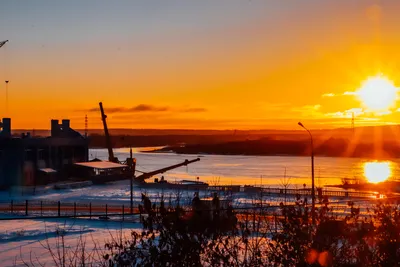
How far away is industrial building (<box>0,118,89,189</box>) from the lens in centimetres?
5566

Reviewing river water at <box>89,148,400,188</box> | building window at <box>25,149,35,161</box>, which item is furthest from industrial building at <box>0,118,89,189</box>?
river water at <box>89,148,400,188</box>

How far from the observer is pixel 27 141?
57188 mm

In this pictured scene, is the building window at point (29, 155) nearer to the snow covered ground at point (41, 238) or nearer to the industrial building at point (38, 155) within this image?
the industrial building at point (38, 155)

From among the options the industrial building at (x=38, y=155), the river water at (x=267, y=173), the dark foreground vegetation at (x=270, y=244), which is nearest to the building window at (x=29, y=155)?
the industrial building at (x=38, y=155)

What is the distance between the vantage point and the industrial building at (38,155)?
55656 mm

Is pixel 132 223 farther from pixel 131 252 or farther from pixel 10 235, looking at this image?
pixel 131 252

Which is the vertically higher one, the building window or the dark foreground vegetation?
the building window

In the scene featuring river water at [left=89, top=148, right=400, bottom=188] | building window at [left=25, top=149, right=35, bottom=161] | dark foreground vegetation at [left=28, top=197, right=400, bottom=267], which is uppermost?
building window at [left=25, top=149, right=35, bottom=161]

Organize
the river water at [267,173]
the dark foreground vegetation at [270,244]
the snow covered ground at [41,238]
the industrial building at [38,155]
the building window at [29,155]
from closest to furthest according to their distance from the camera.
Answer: the dark foreground vegetation at [270,244], the snow covered ground at [41,238], the industrial building at [38,155], the building window at [29,155], the river water at [267,173]

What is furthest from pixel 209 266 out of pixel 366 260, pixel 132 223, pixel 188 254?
pixel 132 223

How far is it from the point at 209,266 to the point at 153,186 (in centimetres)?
5256

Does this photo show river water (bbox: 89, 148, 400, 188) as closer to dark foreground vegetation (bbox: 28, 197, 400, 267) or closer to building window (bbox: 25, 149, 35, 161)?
building window (bbox: 25, 149, 35, 161)

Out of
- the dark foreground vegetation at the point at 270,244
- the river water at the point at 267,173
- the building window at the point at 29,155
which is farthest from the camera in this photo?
the river water at the point at 267,173

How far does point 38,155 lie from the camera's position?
59.2m
